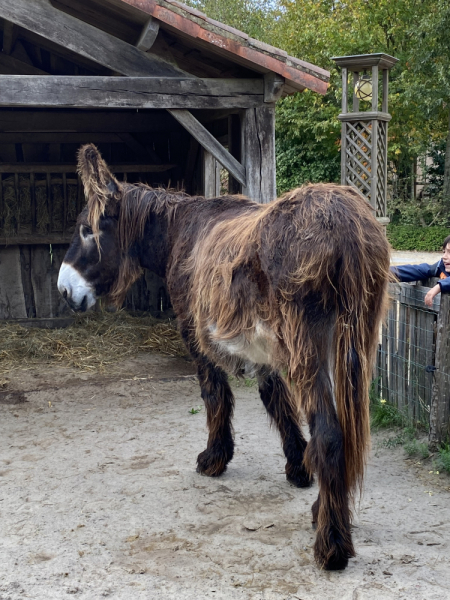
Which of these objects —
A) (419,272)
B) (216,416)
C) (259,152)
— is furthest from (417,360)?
(259,152)

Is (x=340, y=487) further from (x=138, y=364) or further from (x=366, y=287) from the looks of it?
(x=138, y=364)

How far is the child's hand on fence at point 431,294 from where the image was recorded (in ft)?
12.8

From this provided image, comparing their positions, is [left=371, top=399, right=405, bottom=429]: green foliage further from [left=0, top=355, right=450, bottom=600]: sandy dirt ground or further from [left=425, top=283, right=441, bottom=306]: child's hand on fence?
[left=425, top=283, right=441, bottom=306]: child's hand on fence

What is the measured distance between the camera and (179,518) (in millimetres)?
3320

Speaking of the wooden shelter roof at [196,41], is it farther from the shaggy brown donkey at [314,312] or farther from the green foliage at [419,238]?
the green foliage at [419,238]

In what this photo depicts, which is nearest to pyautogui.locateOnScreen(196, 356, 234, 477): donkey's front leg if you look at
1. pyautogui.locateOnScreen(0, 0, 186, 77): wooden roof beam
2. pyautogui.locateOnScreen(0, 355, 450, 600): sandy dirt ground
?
pyautogui.locateOnScreen(0, 355, 450, 600): sandy dirt ground

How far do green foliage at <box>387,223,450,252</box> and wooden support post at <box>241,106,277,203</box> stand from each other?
45.5 feet

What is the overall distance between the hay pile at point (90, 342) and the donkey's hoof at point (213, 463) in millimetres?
2719

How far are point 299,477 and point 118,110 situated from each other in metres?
5.51

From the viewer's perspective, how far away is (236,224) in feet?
11.0

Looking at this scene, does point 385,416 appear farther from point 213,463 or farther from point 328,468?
point 328,468

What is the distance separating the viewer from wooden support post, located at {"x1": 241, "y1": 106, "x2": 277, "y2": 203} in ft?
18.0

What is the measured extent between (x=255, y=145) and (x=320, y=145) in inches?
664

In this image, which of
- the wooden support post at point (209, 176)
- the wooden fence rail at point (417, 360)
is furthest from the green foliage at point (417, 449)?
the wooden support post at point (209, 176)
